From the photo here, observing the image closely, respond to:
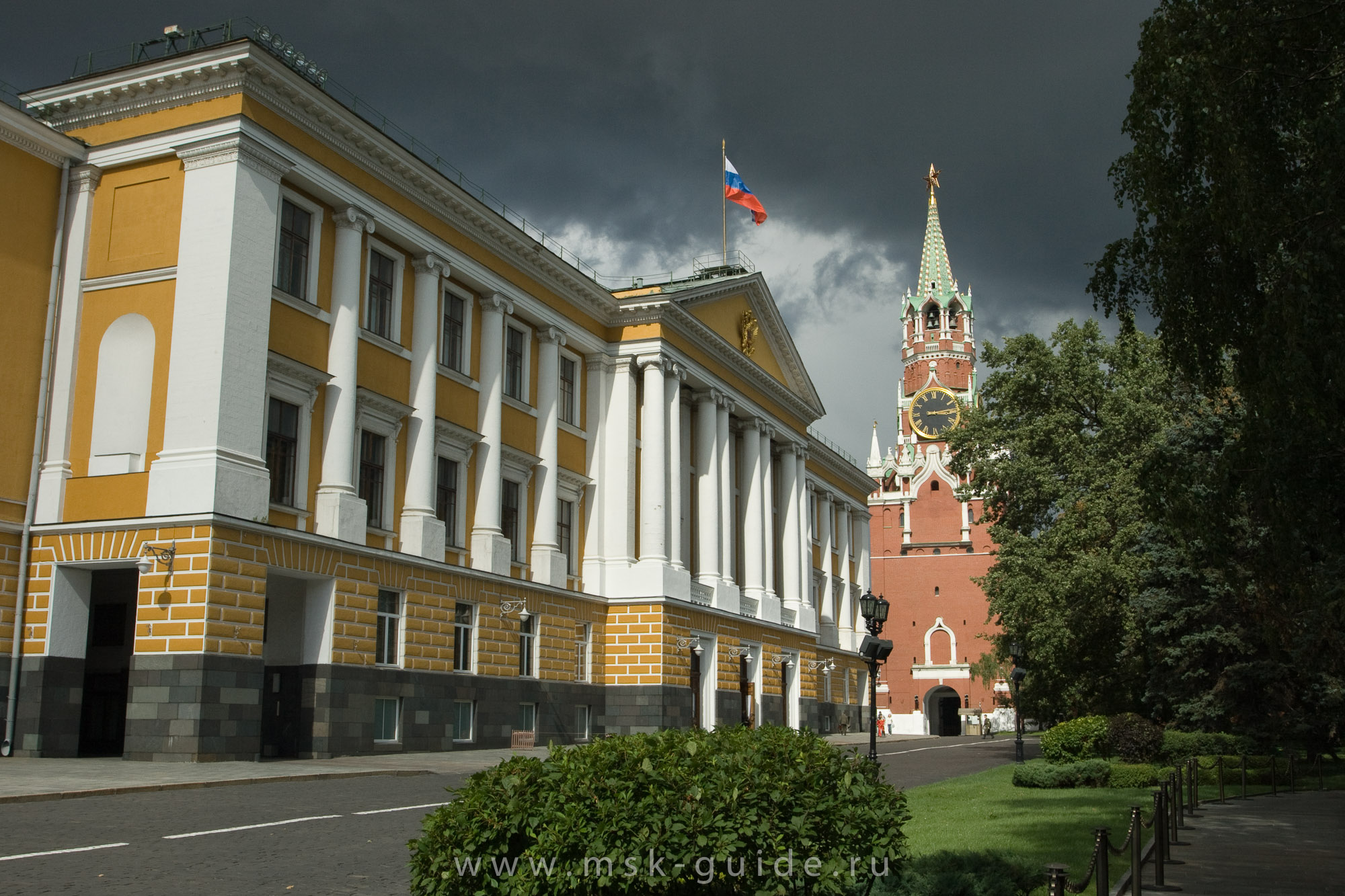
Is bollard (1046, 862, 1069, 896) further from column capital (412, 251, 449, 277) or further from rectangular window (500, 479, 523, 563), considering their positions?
rectangular window (500, 479, 523, 563)

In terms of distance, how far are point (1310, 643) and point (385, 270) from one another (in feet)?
75.1

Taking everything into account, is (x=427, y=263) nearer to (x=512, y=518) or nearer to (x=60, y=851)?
(x=512, y=518)

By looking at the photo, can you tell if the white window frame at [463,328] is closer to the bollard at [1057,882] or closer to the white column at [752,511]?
the white column at [752,511]

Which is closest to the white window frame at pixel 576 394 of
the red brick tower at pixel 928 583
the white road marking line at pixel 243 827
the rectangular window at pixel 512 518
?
the rectangular window at pixel 512 518

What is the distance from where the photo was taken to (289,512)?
26484 millimetres

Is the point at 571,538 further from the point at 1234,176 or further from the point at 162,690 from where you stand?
the point at 1234,176

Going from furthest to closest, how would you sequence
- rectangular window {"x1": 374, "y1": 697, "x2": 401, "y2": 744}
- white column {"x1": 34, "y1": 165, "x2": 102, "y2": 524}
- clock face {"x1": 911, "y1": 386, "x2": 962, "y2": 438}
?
1. clock face {"x1": 911, "y1": 386, "x2": 962, "y2": 438}
2. rectangular window {"x1": 374, "y1": 697, "x2": 401, "y2": 744}
3. white column {"x1": 34, "y1": 165, "x2": 102, "y2": 524}

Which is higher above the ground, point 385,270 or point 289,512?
point 385,270

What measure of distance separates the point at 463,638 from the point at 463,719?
2149 millimetres

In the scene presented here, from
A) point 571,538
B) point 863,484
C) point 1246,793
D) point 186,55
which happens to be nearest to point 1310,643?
point 1246,793

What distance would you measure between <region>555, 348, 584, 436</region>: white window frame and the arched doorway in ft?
211

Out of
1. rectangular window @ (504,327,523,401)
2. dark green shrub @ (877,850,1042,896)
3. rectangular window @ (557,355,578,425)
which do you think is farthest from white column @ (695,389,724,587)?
dark green shrub @ (877,850,1042,896)

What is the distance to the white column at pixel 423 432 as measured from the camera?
30.4 metres

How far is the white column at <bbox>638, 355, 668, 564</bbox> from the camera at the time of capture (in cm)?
3994
